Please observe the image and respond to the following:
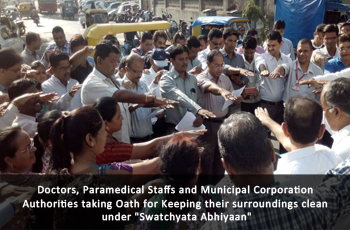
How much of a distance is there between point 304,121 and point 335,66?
2.54m

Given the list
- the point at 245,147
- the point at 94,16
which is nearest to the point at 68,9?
the point at 94,16

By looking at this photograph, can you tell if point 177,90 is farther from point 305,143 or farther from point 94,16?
point 94,16

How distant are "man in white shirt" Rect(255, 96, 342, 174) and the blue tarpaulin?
9.15 metres

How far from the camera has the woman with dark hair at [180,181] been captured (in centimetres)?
167

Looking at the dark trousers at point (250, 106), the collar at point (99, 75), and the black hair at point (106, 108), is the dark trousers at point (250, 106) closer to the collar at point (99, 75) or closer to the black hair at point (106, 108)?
the collar at point (99, 75)

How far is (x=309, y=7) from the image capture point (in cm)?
1012

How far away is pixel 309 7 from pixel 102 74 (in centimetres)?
910

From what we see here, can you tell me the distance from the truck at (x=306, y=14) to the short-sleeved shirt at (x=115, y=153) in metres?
9.45

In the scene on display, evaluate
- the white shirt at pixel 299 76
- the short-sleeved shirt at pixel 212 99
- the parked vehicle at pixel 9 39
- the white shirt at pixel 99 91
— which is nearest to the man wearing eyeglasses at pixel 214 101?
the short-sleeved shirt at pixel 212 99

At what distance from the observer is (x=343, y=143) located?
2.18 metres

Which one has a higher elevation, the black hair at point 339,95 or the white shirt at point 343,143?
the black hair at point 339,95

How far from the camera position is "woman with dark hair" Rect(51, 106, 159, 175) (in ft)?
6.32

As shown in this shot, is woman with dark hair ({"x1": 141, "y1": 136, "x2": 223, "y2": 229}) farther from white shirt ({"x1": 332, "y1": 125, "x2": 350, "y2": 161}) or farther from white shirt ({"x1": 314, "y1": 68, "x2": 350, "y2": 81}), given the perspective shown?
white shirt ({"x1": 314, "y1": 68, "x2": 350, "y2": 81})

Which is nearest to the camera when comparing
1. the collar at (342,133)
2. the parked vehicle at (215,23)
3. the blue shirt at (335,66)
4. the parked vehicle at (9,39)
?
the collar at (342,133)
